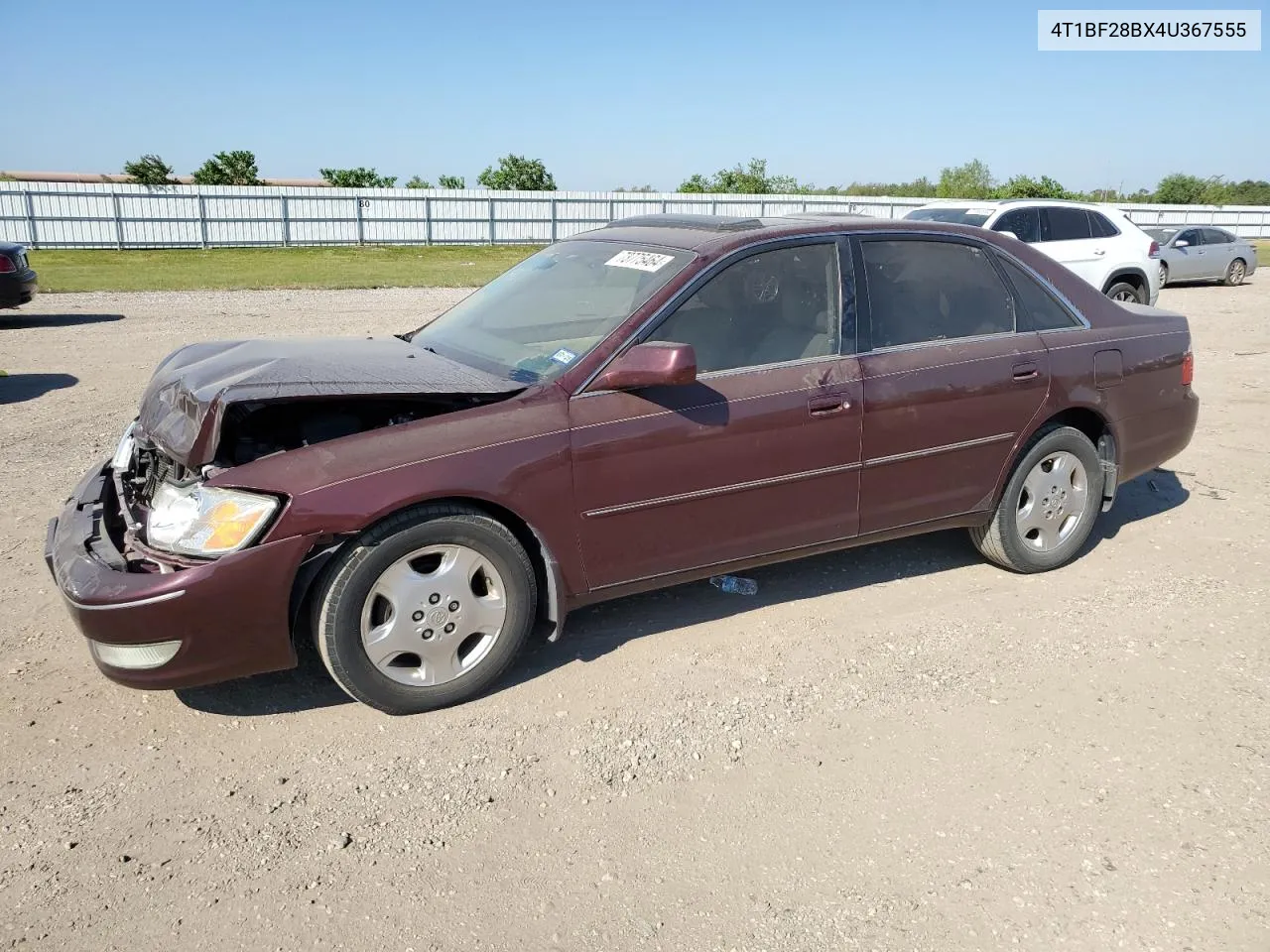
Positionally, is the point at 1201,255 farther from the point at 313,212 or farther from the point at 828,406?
the point at 313,212

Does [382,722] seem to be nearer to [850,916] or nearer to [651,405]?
[651,405]

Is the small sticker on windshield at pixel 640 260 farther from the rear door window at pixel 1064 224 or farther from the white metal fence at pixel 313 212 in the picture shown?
the white metal fence at pixel 313 212

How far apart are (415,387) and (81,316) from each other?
13.0 meters

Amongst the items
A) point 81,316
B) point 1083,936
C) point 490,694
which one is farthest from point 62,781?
point 81,316

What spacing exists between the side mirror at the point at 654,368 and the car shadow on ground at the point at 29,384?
7076 millimetres

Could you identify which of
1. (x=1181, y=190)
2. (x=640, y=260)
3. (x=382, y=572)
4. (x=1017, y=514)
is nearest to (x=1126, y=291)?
(x=1017, y=514)

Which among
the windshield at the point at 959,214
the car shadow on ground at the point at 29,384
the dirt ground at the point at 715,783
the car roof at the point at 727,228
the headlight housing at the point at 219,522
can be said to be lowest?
the dirt ground at the point at 715,783

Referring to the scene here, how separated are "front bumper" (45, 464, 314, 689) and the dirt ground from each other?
30 cm

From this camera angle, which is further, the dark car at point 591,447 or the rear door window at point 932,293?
the rear door window at point 932,293

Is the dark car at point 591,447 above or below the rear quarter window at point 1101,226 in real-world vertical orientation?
below

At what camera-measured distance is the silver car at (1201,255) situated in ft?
72.9

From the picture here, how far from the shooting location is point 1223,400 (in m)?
9.15

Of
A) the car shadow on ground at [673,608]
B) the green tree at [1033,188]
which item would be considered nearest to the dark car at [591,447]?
the car shadow on ground at [673,608]

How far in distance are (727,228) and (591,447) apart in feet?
4.23
